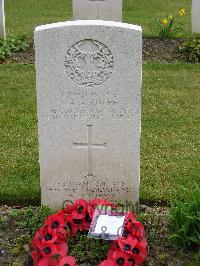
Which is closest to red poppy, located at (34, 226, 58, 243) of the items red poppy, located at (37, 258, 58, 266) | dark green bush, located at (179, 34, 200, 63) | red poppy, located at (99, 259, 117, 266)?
red poppy, located at (37, 258, 58, 266)

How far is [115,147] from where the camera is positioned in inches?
180

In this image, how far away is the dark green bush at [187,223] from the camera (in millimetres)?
4082

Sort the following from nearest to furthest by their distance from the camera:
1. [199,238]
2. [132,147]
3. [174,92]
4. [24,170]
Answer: [199,238], [132,147], [24,170], [174,92]

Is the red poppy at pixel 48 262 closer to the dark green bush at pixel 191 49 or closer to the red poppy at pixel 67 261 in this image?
the red poppy at pixel 67 261

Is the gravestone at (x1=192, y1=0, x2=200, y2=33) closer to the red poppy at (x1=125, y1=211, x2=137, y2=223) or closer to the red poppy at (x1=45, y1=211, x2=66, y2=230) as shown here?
the red poppy at (x1=125, y1=211, x2=137, y2=223)

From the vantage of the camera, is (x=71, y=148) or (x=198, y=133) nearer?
(x=71, y=148)

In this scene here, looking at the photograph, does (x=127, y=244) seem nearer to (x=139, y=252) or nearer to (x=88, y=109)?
(x=139, y=252)

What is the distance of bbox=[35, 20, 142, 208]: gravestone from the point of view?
169 inches

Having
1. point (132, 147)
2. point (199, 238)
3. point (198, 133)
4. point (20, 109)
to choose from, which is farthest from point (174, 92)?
point (199, 238)

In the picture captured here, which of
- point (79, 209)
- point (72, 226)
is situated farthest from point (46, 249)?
point (79, 209)

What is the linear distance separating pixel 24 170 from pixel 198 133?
2.04 metres

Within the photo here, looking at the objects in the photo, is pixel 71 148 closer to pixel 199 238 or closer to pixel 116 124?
pixel 116 124

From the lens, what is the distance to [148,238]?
437 cm

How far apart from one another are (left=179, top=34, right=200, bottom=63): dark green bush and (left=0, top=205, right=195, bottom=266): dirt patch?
16.9 feet
